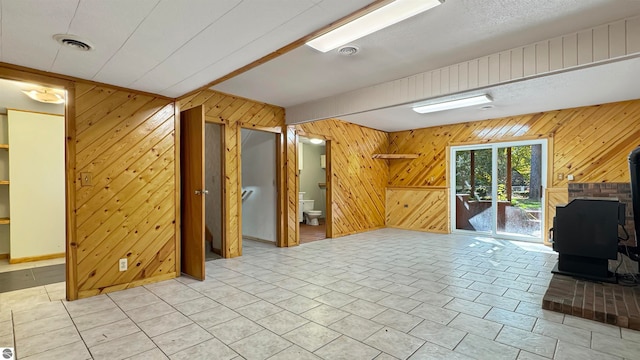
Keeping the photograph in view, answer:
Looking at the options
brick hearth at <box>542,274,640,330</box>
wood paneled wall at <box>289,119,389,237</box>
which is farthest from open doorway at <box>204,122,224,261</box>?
brick hearth at <box>542,274,640,330</box>

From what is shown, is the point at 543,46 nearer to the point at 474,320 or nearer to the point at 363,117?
the point at 474,320

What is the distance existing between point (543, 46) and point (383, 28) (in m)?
1.60

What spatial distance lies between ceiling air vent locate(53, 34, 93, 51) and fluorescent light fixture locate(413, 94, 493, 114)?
4553 mm

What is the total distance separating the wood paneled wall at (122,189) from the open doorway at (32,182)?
1.48m

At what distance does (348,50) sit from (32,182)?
5056mm

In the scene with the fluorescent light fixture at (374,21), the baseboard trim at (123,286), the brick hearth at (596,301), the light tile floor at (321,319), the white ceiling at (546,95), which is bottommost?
the light tile floor at (321,319)

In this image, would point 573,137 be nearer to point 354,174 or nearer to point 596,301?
point 596,301

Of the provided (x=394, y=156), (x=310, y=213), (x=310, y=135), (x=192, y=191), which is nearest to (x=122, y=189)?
(x=192, y=191)

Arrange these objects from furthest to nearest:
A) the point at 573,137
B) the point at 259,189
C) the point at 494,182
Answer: the point at 494,182 < the point at 259,189 < the point at 573,137

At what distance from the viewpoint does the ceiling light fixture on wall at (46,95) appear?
3.97m

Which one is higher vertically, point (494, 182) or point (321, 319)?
point (494, 182)

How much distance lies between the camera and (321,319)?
258cm

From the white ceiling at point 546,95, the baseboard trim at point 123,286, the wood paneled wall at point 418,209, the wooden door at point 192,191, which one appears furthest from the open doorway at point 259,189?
the wood paneled wall at point 418,209

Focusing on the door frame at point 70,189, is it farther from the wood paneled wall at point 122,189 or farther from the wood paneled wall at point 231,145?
the wood paneled wall at point 231,145
